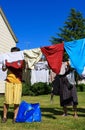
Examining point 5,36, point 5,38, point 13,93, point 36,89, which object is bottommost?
point 13,93

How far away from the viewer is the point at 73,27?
4491cm

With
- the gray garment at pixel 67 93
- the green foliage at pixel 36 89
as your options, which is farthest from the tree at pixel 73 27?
the gray garment at pixel 67 93

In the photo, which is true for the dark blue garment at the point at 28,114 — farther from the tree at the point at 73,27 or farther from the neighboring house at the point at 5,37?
the tree at the point at 73,27

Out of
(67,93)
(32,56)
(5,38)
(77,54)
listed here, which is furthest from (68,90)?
(5,38)

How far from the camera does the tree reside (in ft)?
144

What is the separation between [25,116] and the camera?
1003 cm

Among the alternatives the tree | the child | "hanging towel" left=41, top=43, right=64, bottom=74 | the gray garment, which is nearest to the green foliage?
the gray garment

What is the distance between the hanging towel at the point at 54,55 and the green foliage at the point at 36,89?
1306cm

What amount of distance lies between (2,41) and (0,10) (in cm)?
188

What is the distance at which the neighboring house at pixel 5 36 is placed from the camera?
23.0 m

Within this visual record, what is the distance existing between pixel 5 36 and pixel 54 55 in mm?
13302

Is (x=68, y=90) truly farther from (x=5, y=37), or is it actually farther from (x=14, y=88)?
(x=5, y=37)

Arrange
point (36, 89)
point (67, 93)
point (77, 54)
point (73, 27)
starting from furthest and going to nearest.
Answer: point (73, 27)
point (36, 89)
point (67, 93)
point (77, 54)

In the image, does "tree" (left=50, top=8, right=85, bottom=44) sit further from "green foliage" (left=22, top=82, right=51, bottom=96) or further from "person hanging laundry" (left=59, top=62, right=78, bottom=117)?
"person hanging laundry" (left=59, top=62, right=78, bottom=117)
